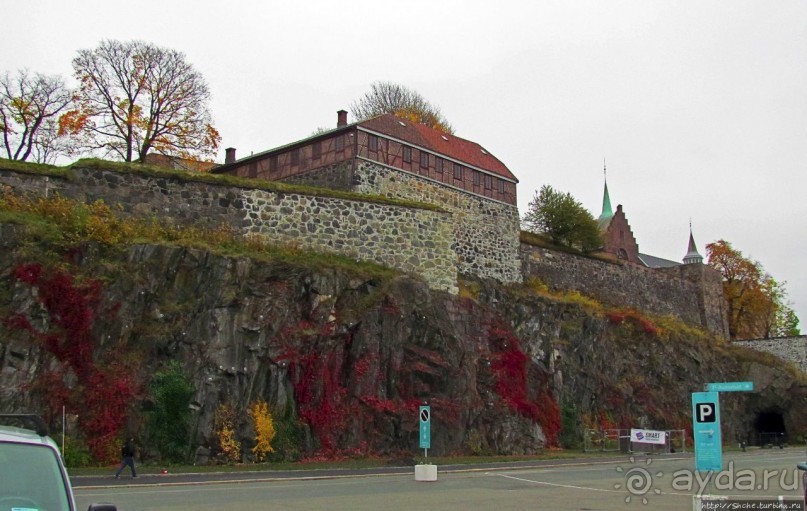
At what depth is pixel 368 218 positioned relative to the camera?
35281 millimetres

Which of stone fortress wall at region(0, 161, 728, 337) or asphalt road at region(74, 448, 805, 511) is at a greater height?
stone fortress wall at region(0, 161, 728, 337)

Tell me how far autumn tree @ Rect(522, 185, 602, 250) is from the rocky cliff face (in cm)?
1769

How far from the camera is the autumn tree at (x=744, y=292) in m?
75.9

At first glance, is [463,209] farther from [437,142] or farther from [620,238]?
[620,238]

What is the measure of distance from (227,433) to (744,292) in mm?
63419

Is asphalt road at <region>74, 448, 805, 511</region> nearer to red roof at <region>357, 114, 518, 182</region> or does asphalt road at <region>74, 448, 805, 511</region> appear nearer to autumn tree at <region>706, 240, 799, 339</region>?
red roof at <region>357, 114, 518, 182</region>

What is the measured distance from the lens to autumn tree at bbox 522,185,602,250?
181 ft

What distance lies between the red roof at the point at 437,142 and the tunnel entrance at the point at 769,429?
23.9 meters

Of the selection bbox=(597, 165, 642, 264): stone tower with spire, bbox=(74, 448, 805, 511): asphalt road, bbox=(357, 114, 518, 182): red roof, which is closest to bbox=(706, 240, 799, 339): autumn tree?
bbox=(597, 165, 642, 264): stone tower with spire

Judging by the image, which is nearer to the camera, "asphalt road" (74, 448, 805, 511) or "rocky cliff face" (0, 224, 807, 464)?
"asphalt road" (74, 448, 805, 511)

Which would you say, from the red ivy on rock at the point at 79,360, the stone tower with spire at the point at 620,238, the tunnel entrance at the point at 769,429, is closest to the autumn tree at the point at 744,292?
the stone tower with spire at the point at 620,238

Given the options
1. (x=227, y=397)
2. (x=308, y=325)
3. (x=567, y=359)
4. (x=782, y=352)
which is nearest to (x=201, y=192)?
(x=308, y=325)

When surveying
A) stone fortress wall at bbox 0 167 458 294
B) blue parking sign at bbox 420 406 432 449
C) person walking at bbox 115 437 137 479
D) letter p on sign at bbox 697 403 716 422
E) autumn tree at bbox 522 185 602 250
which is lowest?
person walking at bbox 115 437 137 479

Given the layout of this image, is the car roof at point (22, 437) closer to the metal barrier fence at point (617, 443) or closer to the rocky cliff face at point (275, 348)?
the rocky cliff face at point (275, 348)
